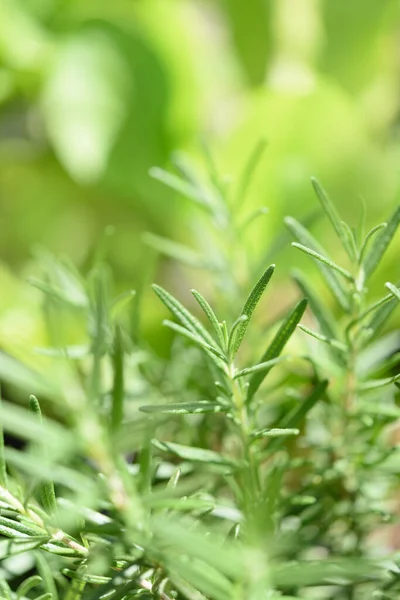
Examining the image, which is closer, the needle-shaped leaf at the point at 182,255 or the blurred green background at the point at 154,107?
the needle-shaped leaf at the point at 182,255

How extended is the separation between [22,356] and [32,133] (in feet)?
0.90

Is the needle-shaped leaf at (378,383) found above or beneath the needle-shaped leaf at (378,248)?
beneath

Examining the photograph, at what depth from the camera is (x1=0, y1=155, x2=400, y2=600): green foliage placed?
11cm

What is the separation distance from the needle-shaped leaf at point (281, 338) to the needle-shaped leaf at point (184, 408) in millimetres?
12

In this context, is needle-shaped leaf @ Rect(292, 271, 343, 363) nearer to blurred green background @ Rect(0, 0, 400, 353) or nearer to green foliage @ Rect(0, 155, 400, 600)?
green foliage @ Rect(0, 155, 400, 600)

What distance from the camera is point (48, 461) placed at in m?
0.10

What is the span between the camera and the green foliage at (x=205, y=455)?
108 mm

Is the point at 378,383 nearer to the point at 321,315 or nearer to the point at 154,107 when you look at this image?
the point at 321,315

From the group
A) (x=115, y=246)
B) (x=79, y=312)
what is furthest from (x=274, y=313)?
(x=79, y=312)

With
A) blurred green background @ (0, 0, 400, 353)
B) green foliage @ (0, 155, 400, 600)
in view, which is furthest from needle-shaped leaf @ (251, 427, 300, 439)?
blurred green background @ (0, 0, 400, 353)

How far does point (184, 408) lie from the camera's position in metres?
0.12

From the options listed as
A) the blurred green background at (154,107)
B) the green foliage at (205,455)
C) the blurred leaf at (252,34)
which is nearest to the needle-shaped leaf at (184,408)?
the green foliage at (205,455)

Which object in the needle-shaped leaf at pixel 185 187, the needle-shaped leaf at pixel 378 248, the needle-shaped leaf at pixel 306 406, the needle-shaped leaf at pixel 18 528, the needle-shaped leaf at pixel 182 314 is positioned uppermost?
the needle-shaped leaf at pixel 378 248

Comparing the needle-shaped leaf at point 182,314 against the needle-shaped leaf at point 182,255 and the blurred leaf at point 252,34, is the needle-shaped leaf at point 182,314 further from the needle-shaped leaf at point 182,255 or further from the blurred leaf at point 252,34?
the blurred leaf at point 252,34
